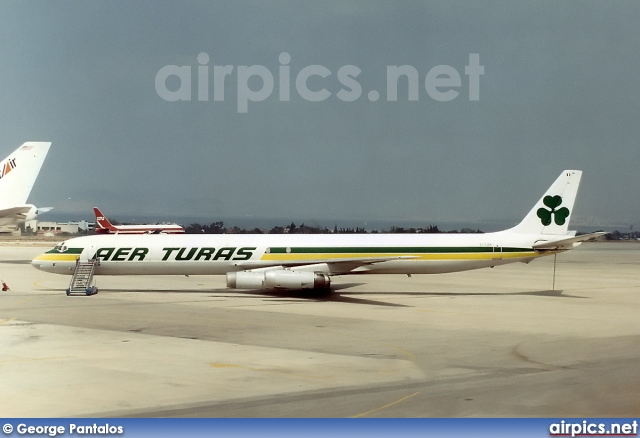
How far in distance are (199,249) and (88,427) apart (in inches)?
1222

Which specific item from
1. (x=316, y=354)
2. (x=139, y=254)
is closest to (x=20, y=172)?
(x=139, y=254)

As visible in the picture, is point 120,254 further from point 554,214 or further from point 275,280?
point 554,214

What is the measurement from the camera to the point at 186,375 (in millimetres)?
20250

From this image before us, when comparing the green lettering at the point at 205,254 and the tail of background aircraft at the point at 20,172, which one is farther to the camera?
the tail of background aircraft at the point at 20,172

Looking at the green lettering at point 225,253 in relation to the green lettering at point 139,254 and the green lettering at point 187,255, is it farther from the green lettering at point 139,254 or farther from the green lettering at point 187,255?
the green lettering at point 139,254

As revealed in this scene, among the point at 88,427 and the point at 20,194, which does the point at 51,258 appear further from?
the point at 88,427

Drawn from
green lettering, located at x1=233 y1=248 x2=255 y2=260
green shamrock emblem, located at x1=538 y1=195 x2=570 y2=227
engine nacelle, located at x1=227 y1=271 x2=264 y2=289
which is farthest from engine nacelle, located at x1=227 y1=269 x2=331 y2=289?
green shamrock emblem, located at x1=538 y1=195 x2=570 y2=227

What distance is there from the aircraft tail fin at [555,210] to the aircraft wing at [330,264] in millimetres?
8130

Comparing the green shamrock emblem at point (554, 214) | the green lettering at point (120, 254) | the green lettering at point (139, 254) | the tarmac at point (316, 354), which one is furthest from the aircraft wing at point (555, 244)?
the green lettering at point (120, 254)

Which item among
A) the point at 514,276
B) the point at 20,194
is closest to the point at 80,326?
the point at 20,194

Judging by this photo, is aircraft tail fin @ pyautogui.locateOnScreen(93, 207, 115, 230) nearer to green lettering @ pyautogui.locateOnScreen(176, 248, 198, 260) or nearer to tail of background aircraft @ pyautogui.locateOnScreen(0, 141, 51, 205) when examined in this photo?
tail of background aircraft @ pyautogui.locateOnScreen(0, 141, 51, 205)

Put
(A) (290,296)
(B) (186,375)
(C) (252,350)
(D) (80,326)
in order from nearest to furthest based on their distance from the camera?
(B) (186,375) → (C) (252,350) → (D) (80,326) → (A) (290,296)

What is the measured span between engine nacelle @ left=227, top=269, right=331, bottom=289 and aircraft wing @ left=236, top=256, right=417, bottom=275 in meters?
2.01

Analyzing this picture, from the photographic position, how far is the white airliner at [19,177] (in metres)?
55.7
